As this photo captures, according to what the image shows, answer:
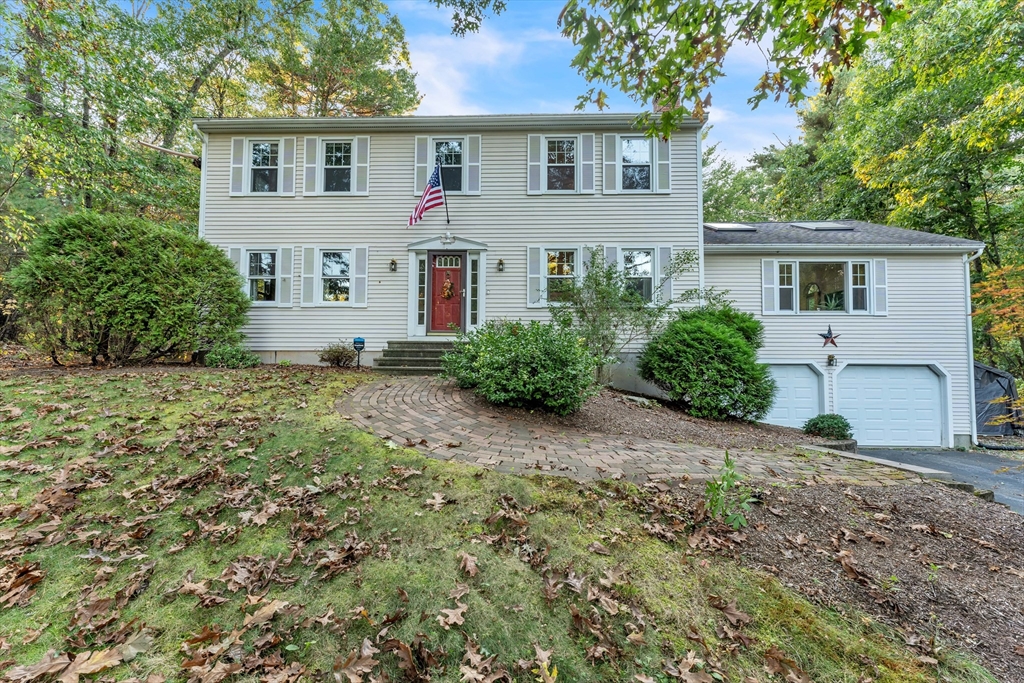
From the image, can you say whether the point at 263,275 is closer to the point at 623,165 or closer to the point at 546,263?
the point at 546,263

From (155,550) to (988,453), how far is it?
15071 mm

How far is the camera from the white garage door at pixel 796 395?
1026 cm

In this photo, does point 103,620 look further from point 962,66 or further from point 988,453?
point 962,66

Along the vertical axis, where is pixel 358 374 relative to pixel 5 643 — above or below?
above

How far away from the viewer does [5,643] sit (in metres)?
1.85

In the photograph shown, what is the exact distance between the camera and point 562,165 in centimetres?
1028

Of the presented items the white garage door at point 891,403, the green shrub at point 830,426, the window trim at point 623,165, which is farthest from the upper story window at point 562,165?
the white garage door at point 891,403

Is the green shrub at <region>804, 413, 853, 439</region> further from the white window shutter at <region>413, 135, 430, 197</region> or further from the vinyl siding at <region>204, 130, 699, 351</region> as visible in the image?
the white window shutter at <region>413, 135, 430, 197</region>

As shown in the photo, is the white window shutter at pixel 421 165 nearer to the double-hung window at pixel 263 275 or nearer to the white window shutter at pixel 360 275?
the white window shutter at pixel 360 275

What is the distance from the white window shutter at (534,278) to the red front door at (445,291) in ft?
5.42

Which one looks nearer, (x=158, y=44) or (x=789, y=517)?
(x=789, y=517)

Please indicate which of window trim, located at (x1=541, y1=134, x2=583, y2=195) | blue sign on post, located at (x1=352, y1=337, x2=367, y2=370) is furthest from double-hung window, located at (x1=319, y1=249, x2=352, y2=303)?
window trim, located at (x1=541, y1=134, x2=583, y2=195)

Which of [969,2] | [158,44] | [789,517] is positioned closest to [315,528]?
[789,517]

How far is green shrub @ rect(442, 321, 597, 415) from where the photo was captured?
541 centimetres
